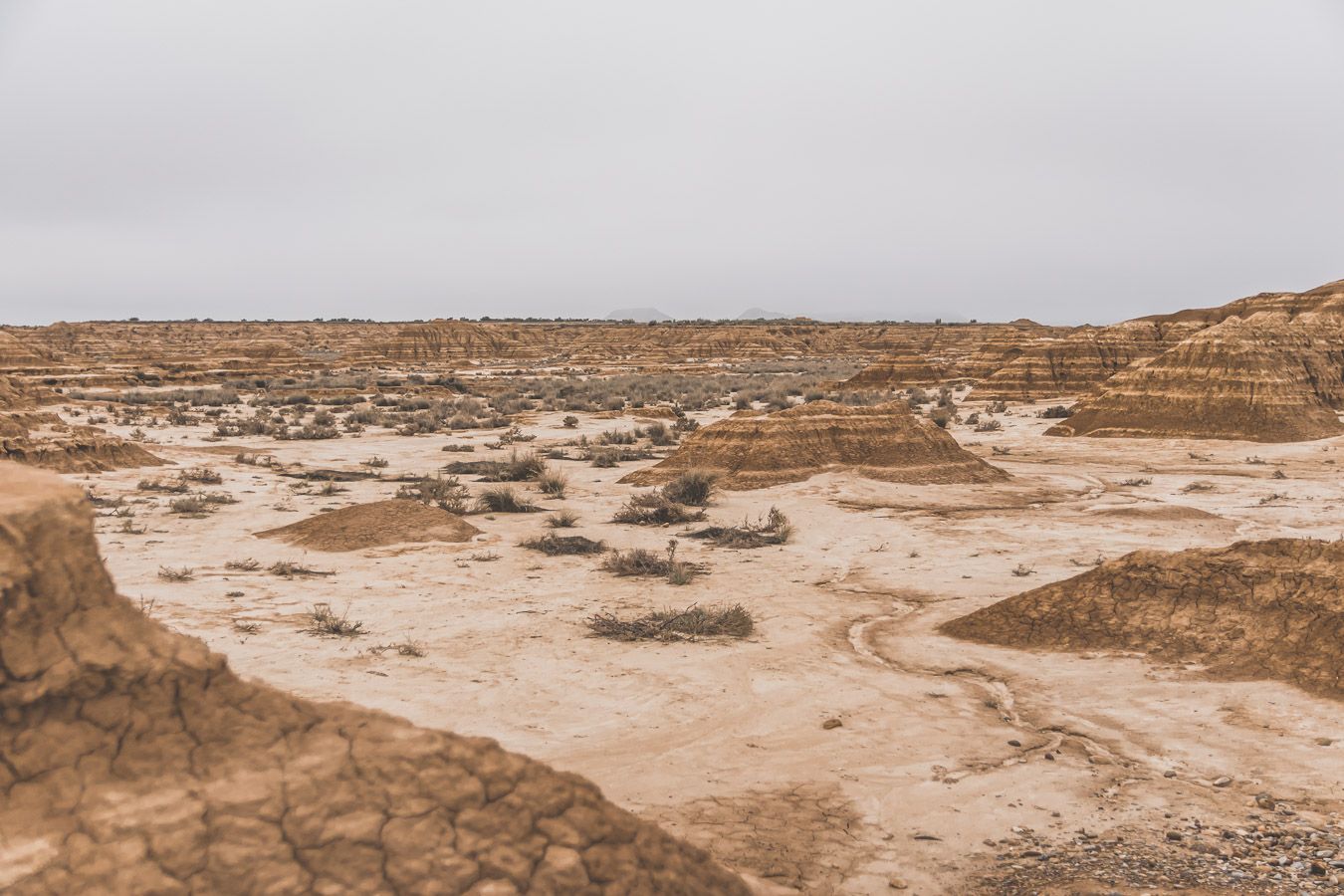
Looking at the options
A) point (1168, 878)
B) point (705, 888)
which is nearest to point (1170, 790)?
point (1168, 878)

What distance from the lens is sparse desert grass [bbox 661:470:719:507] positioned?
15.9 m

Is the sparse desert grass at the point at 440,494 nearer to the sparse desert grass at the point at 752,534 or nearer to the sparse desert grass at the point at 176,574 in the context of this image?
the sparse desert grass at the point at 752,534

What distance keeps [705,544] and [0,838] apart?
1044cm

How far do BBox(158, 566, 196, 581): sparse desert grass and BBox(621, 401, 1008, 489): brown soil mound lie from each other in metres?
9.34

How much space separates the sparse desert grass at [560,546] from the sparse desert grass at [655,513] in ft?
6.20

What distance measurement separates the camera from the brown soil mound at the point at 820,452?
1775 centimetres

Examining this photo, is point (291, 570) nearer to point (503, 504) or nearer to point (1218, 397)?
point (503, 504)

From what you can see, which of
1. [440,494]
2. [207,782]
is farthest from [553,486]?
[207,782]

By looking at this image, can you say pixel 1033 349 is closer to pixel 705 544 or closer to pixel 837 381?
pixel 837 381

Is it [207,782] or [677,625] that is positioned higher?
[207,782]

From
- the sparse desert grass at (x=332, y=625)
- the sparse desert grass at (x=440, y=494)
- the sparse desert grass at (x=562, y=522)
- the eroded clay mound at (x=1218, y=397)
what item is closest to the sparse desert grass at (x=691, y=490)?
the sparse desert grass at (x=562, y=522)

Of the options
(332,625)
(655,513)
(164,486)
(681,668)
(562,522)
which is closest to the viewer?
(681,668)

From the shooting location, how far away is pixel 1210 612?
7.85 m

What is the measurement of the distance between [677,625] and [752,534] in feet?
15.5
